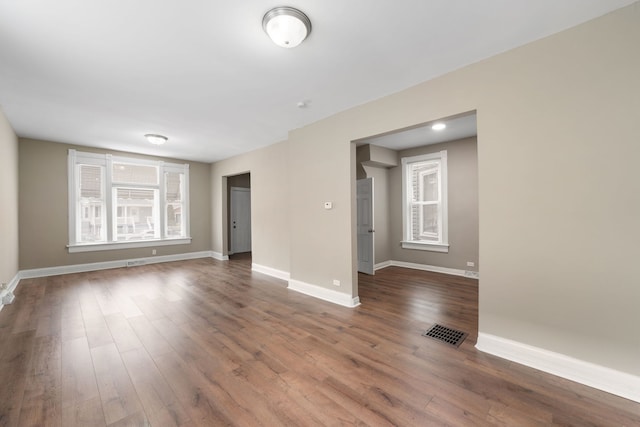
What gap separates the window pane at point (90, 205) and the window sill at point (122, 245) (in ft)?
0.53

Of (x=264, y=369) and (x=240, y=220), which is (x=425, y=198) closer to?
(x=264, y=369)

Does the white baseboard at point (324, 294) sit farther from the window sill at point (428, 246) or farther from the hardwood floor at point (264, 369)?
the window sill at point (428, 246)

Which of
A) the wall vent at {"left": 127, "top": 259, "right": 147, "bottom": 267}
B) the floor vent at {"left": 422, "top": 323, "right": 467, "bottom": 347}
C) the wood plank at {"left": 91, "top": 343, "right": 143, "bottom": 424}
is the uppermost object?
the wall vent at {"left": 127, "top": 259, "right": 147, "bottom": 267}

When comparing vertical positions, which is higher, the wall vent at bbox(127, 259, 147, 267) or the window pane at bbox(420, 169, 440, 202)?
the window pane at bbox(420, 169, 440, 202)

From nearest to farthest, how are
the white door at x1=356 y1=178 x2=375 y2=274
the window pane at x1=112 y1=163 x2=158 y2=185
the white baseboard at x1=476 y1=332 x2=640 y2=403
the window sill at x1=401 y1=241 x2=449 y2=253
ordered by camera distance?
the white baseboard at x1=476 y1=332 x2=640 y2=403 < the white door at x1=356 y1=178 x2=375 y2=274 < the window sill at x1=401 y1=241 x2=449 y2=253 < the window pane at x1=112 y1=163 x2=158 y2=185

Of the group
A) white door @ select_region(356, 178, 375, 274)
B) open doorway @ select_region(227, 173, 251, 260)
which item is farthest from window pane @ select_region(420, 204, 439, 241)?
open doorway @ select_region(227, 173, 251, 260)

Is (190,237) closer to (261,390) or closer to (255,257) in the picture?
(255,257)

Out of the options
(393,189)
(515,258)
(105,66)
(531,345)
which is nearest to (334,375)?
(531,345)

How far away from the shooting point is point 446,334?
109 inches

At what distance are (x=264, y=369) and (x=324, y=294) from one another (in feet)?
5.92

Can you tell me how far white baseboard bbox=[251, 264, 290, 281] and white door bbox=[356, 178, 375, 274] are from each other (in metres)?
1.62

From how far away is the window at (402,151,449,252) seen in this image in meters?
5.43

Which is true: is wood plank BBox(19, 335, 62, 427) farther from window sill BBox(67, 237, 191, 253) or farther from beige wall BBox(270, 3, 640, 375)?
window sill BBox(67, 237, 191, 253)

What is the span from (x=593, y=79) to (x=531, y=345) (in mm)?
2164
